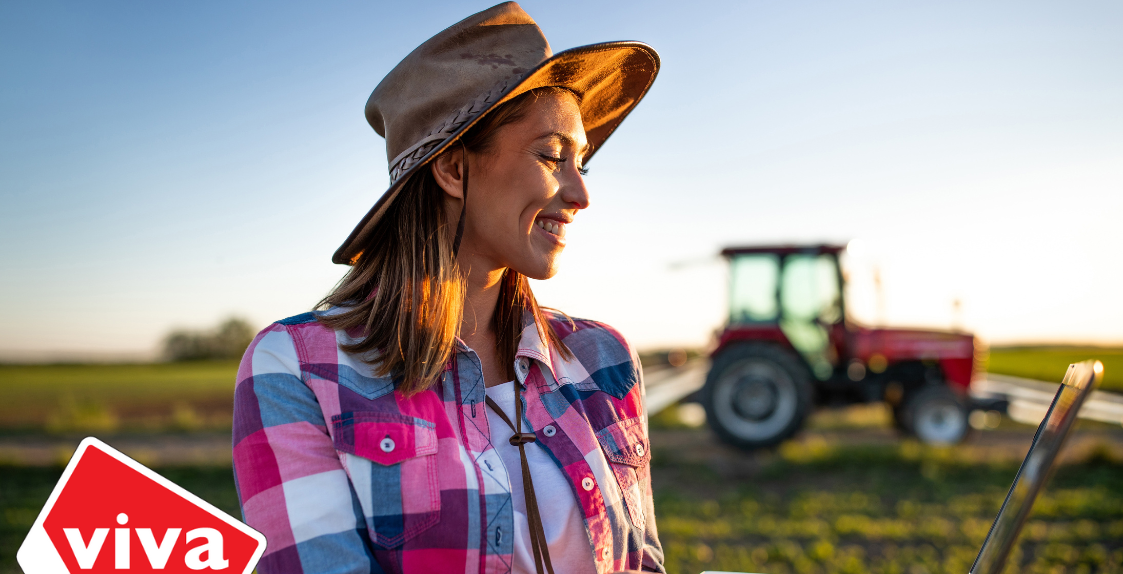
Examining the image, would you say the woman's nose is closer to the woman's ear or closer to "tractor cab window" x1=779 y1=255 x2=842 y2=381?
the woman's ear

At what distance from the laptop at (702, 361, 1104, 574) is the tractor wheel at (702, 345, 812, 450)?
254 inches

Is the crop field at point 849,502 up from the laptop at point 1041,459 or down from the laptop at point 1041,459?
down

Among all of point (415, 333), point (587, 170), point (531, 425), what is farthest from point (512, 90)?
point (531, 425)

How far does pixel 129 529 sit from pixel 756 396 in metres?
6.62

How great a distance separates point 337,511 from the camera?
1045mm

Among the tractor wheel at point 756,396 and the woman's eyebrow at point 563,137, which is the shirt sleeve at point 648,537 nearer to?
the woman's eyebrow at point 563,137

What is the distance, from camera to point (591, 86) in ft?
4.87

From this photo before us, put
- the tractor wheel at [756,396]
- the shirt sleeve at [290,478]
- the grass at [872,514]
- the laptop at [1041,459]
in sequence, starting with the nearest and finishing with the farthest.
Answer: the laptop at [1041,459] → the shirt sleeve at [290,478] → the grass at [872,514] → the tractor wheel at [756,396]

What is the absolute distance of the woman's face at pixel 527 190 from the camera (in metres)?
1.29

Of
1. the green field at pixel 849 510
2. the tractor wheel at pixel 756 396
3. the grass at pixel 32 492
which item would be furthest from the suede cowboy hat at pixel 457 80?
the tractor wheel at pixel 756 396

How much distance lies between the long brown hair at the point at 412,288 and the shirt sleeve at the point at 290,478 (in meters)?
0.13

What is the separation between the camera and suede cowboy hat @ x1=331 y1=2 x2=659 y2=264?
124cm

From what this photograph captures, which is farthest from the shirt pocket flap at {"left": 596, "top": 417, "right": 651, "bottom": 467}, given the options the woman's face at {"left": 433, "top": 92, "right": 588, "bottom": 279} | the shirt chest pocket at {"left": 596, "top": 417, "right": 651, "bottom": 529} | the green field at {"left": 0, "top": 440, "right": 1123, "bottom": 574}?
the green field at {"left": 0, "top": 440, "right": 1123, "bottom": 574}

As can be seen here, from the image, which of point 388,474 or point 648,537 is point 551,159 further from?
point 648,537
